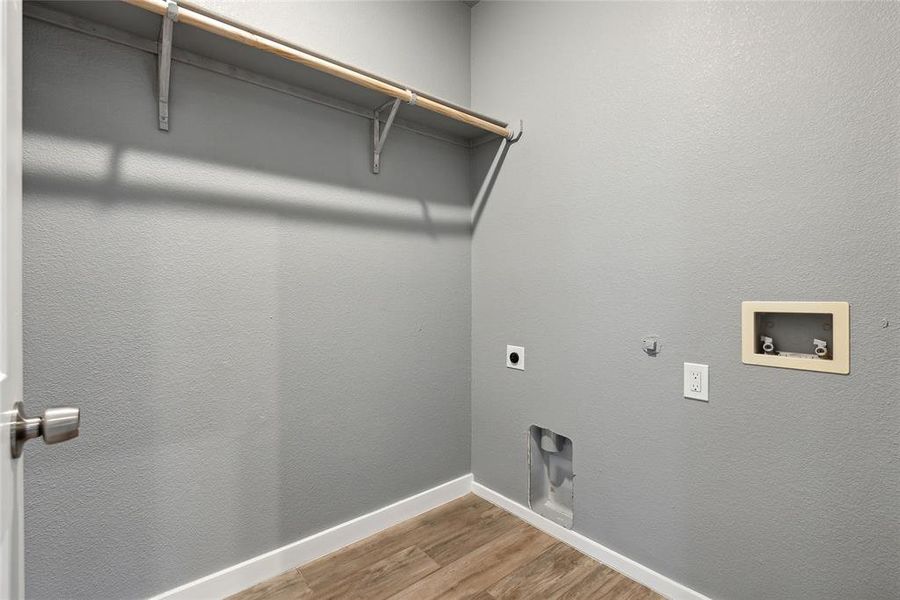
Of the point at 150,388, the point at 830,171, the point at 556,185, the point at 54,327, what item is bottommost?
the point at 150,388

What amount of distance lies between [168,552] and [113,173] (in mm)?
1216

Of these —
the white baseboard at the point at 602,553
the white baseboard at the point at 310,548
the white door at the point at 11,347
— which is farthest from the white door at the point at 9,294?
the white baseboard at the point at 602,553

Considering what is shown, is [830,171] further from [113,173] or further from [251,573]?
[251,573]

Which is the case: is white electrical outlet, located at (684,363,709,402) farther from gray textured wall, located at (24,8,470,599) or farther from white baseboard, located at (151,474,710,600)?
gray textured wall, located at (24,8,470,599)

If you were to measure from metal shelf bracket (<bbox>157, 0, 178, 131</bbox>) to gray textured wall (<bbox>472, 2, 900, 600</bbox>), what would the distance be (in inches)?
52.1

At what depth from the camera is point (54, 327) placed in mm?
1152

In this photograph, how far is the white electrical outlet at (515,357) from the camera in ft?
6.17

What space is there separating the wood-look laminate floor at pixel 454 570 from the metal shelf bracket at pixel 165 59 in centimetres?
165

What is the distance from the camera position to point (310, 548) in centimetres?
160

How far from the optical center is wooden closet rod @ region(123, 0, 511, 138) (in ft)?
3.57

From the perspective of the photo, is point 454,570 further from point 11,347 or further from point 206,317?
point 11,347

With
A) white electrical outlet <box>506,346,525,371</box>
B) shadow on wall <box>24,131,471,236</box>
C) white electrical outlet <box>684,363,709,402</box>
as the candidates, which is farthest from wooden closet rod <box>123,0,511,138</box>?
white electrical outlet <box>684,363,709,402</box>

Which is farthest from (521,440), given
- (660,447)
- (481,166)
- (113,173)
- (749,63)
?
(113,173)

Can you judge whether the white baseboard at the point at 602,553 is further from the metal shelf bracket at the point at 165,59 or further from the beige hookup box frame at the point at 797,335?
the metal shelf bracket at the point at 165,59
